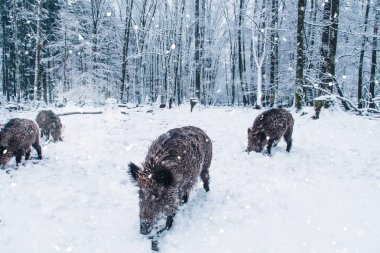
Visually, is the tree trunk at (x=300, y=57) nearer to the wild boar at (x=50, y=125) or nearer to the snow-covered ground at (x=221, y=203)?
the snow-covered ground at (x=221, y=203)

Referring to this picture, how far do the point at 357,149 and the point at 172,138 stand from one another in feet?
24.8

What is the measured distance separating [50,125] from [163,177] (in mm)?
9701

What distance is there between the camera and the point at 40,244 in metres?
5.13

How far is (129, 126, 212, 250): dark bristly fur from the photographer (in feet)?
16.1

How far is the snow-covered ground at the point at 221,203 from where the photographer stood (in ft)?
17.4

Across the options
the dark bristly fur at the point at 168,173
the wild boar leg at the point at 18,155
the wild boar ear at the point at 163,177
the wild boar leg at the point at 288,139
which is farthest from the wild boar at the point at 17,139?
the wild boar leg at the point at 288,139

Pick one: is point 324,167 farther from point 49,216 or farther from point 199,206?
point 49,216

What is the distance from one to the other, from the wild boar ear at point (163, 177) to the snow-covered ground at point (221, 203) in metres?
1.10

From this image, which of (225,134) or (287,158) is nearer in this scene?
(287,158)

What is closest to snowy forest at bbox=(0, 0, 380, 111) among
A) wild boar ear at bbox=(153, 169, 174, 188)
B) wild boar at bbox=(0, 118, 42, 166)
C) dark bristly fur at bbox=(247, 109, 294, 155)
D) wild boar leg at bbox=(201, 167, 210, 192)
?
dark bristly fur at bbox=(247, 109, 294, 155)

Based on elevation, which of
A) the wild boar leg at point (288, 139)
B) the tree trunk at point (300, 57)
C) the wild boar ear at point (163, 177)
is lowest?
the wild boar leg at point (288, 139)

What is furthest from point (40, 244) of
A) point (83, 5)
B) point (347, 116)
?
point (83, 5)

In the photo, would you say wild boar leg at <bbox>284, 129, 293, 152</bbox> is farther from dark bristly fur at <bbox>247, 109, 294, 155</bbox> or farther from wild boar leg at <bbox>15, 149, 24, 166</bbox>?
wild boar leg at <bbox>15, 149, 24, 166</bbox>

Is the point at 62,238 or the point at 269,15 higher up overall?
the point at 269,15
